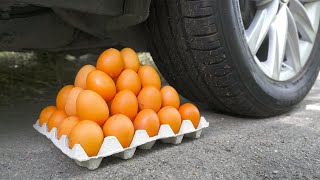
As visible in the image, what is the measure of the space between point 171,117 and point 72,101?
0.39 metres

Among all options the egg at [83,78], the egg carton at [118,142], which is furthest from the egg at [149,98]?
the egg at [83,78]

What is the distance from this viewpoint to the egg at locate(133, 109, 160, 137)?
4.77 ft

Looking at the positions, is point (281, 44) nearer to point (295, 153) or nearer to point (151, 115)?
point (295, 153)

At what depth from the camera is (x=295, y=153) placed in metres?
1.55

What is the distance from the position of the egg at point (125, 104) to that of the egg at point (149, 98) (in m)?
0.06

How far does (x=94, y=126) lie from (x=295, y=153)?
792 millimetres

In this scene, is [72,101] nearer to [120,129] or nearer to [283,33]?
[120,129]

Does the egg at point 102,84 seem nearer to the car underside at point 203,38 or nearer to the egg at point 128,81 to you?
the egg at point 128,81

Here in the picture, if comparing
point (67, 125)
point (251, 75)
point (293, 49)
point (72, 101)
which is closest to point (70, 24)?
point (72, 101)

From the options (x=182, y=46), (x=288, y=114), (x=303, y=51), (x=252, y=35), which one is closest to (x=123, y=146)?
(x=182, y=46)

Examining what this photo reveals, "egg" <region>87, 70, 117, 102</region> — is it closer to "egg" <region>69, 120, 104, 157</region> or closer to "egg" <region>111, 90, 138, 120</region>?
"egg" <region>111, 90, 138, 120</region>

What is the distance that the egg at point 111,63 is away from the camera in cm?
154

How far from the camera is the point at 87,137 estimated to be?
129cm

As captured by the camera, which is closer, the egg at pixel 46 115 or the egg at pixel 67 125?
the egg at pixel 67 125
